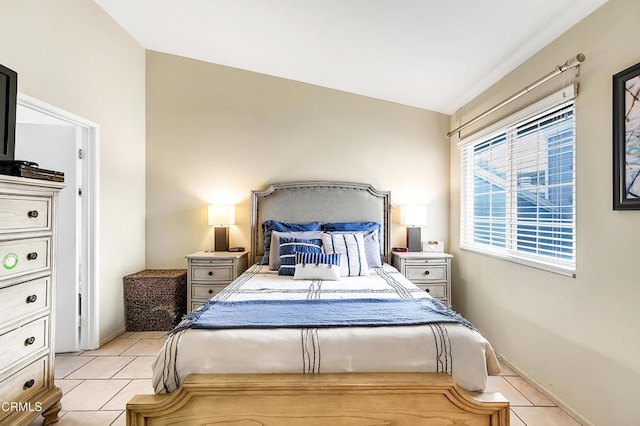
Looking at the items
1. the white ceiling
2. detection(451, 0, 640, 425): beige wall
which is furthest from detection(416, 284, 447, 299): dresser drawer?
the white ceiling

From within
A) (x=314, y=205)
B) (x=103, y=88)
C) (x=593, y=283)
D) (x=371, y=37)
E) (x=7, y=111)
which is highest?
(x=371, y=37)

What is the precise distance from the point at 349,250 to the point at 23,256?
7.32ft

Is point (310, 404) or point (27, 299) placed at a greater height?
point (27, 299)

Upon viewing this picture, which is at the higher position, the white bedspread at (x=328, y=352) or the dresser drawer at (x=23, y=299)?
the dresser drawer at (x=23, y=299)

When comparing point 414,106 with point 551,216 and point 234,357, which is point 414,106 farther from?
point 234,357

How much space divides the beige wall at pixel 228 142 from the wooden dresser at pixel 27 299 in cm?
186

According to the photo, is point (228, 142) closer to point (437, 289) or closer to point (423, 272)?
point (423, 272)

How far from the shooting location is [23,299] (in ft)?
5.78

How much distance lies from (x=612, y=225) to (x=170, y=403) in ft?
7.88

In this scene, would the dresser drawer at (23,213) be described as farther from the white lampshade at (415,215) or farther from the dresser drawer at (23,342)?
the white lampshade at (415,215)

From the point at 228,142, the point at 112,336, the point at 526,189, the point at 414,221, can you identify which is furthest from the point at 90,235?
the point at 526,189

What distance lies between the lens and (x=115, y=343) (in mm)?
3143

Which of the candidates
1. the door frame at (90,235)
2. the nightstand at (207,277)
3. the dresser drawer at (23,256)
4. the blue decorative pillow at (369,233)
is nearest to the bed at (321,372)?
the dresser drawer at (23,256)

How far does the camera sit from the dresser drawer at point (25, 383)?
1635 millimetres
